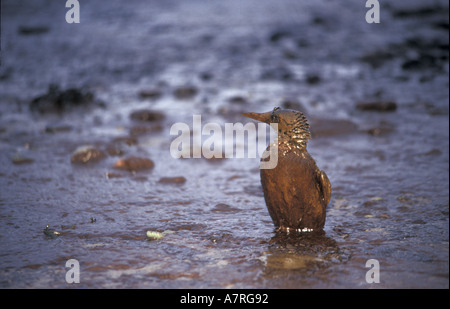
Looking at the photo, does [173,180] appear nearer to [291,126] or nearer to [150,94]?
[291,126]

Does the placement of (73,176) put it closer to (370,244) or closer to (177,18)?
(370,244)

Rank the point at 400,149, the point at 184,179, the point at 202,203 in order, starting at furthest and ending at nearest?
the point at 400,149 < the point at 184,179 < the point at 202,203

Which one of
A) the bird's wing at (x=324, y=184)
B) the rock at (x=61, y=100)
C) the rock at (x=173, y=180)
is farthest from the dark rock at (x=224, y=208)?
the rock at (x=61, y=100)

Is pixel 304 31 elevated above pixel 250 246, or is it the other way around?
pixel 304 31

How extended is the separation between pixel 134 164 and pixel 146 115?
2511 mm

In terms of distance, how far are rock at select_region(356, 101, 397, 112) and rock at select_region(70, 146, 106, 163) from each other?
14.0 ft

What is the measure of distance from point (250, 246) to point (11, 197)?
2600 mm

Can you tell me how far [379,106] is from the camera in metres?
8.58

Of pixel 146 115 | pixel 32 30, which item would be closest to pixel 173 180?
pixel 146 115

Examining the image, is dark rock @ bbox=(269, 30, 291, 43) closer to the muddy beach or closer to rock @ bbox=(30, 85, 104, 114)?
the muddy beach

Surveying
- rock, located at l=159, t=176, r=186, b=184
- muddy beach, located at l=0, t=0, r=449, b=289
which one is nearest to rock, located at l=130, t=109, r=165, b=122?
muddy beach, located at l=0, t=0, r=449, b=289

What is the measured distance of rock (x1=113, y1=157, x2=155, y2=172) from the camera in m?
6.27
